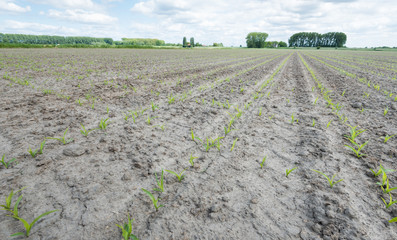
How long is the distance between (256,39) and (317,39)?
49801 millimetres

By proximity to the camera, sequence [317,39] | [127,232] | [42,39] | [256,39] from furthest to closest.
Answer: [317,39] < [256,39] < [42,39] < [127,232]

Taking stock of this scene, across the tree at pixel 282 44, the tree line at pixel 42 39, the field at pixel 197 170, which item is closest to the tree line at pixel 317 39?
the tree at pixel 282 44

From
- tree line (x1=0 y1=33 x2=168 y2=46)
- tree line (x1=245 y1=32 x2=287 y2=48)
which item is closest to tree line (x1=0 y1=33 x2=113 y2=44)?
tree line (x1=0 y1=33 x2=168 y2=46)

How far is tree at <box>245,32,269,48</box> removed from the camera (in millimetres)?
121688

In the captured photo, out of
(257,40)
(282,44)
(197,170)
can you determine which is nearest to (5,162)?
(197,170)

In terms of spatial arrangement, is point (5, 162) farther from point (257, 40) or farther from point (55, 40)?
point (55, 40)

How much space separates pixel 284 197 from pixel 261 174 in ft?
1.46

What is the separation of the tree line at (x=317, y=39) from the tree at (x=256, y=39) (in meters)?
32.4

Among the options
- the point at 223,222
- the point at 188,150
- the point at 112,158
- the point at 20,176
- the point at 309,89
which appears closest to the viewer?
the point at 223,222

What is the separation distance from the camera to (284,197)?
2.16 meters

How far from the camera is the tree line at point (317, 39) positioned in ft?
411

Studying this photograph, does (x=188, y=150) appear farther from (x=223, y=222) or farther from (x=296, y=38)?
(x=296, y=38)

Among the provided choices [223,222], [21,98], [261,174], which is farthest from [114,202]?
[21,98]

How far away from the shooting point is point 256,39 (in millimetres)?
122688
